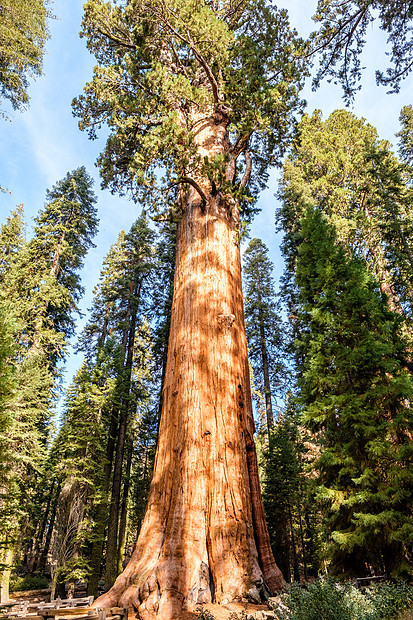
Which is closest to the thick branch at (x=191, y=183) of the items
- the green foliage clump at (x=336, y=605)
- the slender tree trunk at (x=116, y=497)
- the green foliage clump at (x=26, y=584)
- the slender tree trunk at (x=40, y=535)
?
the green foliage clump at (x=336, y=605)

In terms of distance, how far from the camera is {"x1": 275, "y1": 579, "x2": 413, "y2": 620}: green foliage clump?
10.2 feet

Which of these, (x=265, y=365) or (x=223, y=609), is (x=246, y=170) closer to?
(x=223, y=609)

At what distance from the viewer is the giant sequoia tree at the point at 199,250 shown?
4.14m

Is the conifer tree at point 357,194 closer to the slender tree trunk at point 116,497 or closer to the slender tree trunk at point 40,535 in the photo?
the slender tree trunk at point 116,497

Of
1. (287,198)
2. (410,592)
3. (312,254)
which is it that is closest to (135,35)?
(312,254)

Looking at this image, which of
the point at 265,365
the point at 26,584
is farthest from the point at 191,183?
the point at 26,584

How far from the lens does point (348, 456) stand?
7.57 m

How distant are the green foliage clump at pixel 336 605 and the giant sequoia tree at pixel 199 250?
2.17 feet

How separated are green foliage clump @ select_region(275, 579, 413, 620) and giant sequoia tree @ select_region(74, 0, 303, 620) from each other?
26.0 inches

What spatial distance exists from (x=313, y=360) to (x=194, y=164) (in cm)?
540

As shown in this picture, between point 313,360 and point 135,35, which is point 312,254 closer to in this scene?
point 313,360

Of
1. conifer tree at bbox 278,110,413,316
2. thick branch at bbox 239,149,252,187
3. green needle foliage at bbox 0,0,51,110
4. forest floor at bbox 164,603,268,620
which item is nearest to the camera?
forest floor at bbox 164,603,268,620

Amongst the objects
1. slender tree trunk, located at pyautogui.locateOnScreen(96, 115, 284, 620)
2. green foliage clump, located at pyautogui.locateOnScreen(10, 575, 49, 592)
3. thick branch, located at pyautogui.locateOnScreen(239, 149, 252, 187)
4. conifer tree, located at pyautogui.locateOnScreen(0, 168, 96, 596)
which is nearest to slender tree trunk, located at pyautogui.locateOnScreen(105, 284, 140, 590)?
conifer tree, located at pyautogui.locateOnScreen(0, 168, 96, 596)

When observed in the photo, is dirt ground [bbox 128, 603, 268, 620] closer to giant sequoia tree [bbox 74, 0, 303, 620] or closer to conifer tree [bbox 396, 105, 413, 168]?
giant sequoia tree [bbox 74, 0, 303, 620]
